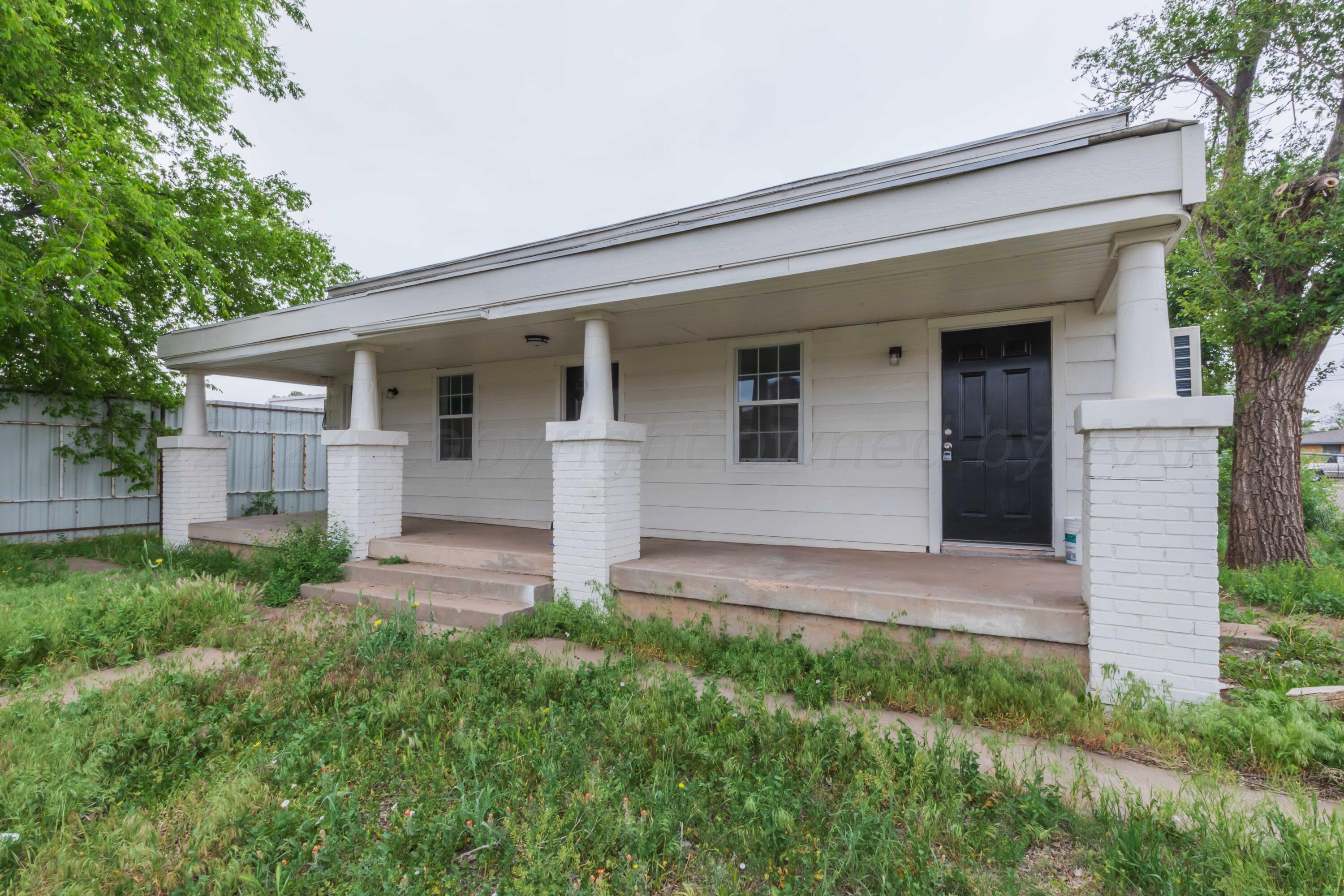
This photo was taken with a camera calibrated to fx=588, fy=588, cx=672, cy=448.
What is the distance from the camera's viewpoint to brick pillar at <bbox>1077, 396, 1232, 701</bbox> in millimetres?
2750

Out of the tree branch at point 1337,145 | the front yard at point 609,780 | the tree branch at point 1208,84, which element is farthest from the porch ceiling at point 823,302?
the tree branch at point 1208,84

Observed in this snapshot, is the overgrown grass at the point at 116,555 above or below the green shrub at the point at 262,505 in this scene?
below

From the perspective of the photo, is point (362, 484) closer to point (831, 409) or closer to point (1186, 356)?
point (831, 409)

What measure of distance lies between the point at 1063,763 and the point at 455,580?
13.7 ft

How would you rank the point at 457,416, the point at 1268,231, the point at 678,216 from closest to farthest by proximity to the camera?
the point at 1268,231, the point at 678,216, the point at 457,416

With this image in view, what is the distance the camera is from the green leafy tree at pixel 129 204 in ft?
16.9

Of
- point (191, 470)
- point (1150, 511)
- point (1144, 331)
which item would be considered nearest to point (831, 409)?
point (1144, 331)

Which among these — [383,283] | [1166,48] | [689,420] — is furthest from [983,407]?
[383,283]

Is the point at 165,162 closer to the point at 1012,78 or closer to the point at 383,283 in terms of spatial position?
the point at 383,283

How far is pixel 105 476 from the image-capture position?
872cm

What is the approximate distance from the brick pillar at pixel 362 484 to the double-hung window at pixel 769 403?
3.44 meters

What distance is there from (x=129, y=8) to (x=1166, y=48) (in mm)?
12385

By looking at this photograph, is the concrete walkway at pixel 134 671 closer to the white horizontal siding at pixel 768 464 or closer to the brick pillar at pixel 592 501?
the brick pillar at pixel 592 501

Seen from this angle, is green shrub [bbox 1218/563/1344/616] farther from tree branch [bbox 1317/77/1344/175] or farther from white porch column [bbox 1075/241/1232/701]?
tree branch [bbox 1317/77/1344/175]
